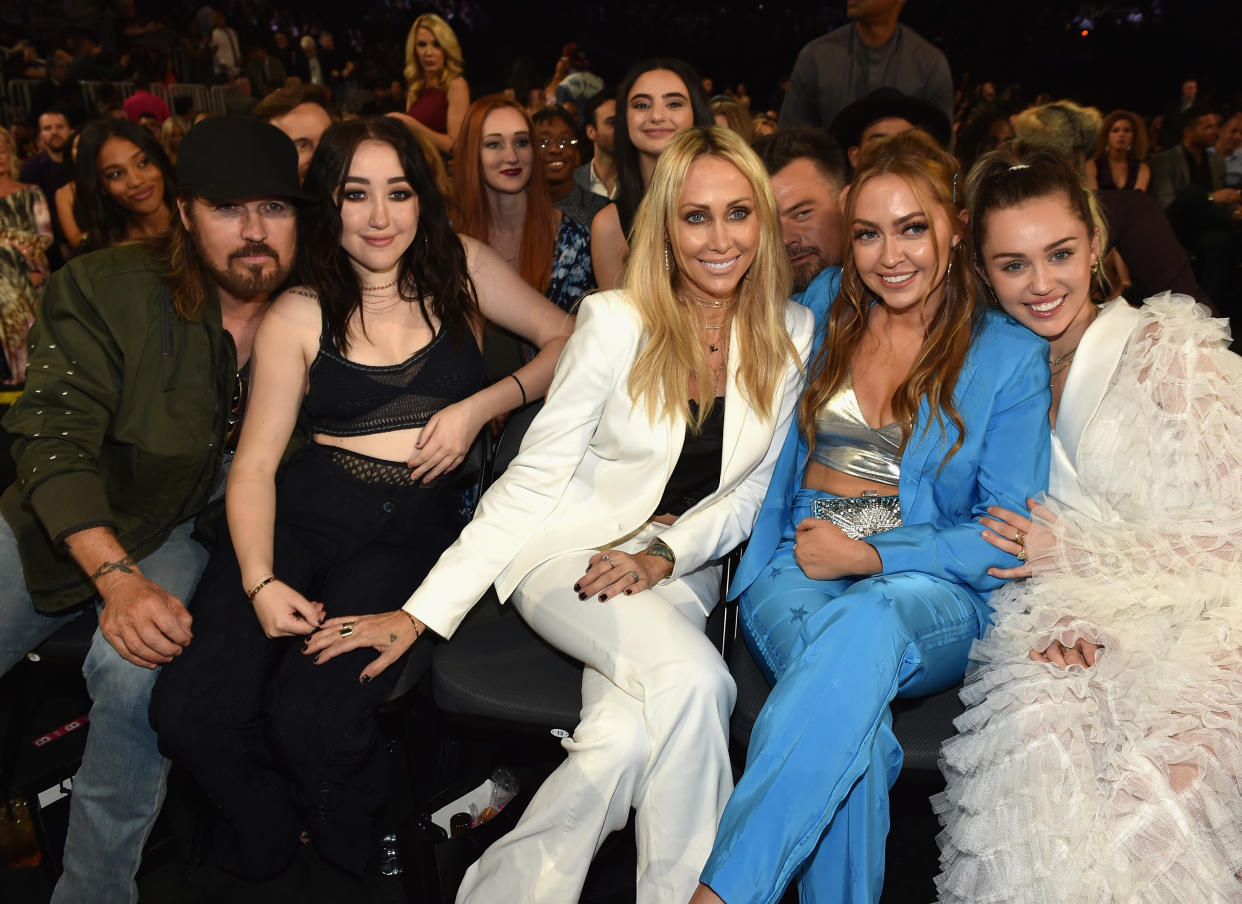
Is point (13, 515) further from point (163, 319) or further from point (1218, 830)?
point (1218, 830)

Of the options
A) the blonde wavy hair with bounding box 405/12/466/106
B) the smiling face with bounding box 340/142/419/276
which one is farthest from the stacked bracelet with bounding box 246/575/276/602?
the blonde wavy hair with bounding box 405/12/466/106

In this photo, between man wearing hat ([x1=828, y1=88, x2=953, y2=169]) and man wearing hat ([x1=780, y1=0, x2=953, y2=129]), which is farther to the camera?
man wearing hat ([x1=780, y1=0, x2=953, y2=129])

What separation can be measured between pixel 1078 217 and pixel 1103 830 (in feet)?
4.38

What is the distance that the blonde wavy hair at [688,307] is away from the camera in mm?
2365

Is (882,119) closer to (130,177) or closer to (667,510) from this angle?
(667,510)

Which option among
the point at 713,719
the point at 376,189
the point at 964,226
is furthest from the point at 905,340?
the point at 376,189

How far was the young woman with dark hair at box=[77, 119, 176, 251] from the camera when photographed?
3438 mm

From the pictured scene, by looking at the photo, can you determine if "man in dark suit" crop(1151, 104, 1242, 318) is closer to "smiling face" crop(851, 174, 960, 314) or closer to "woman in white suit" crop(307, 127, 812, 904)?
"smiling face" crop(851, 174, 960, 314)

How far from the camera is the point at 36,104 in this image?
761 centimetres


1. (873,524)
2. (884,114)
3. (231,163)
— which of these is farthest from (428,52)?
(873,524)

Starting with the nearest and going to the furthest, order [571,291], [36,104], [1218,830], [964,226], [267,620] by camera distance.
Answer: [1218,830] < [267,620] < [964,226] < [571,291] < [36,104]

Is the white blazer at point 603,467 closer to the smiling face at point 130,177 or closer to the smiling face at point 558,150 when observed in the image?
the smiling face at point 130,177

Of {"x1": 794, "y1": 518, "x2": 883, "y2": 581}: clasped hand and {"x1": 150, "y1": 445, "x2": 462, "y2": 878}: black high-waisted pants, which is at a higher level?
{"x1": 794, "y1": 518, "x2": 883, "y2": 581}: clasped hand

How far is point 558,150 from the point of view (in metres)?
4.60
